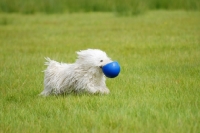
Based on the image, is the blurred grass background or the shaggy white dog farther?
the blurred grass background

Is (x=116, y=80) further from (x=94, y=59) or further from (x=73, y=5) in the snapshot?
(x=73, y=5)

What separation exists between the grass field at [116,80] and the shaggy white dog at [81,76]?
117mm

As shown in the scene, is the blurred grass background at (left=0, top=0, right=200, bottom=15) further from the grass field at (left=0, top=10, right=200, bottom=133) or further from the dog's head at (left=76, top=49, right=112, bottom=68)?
the dog's head at (left=76, top=49, right=112, bottom=68)

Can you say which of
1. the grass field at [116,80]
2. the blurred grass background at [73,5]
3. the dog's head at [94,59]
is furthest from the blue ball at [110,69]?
the blurred grass background at [73,5]

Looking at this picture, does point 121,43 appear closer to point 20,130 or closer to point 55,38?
point 55,38

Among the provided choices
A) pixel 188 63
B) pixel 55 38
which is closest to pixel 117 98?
pixel 188 63

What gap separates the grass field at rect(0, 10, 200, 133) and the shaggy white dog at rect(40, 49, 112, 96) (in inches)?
4.6

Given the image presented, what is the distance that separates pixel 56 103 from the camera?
16.7 ft

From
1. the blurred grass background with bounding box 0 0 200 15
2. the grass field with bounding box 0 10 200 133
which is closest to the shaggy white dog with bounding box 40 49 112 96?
the grass field with bounding box 0 10 200 133

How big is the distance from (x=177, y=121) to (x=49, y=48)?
581cm

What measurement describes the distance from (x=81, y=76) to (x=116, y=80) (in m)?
1.10

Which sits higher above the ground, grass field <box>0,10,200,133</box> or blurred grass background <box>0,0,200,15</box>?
blurred grass background <box>0,0,200,15</box>

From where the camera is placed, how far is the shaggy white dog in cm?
524

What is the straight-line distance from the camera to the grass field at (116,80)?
14.1ft
